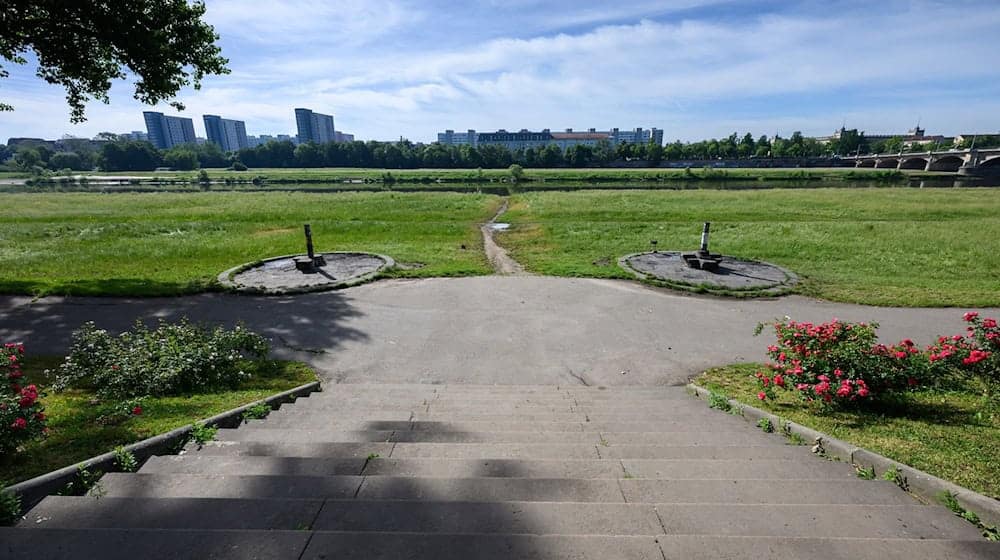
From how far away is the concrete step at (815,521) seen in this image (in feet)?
8.23

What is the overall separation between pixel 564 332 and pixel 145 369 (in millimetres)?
6529

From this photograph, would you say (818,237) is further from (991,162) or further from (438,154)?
(438,154)

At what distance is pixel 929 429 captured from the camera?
4367mm

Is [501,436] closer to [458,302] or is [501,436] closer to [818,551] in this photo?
[818,551]

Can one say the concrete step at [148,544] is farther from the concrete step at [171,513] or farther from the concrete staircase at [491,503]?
the concrete step at [171,513]

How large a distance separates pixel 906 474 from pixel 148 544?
16.4 ft

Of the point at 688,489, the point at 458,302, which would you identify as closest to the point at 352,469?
the point at 688,489

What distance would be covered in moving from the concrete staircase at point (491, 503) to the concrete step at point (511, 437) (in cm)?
2

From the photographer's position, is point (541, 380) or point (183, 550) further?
point (541, 380)

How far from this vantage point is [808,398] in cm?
532

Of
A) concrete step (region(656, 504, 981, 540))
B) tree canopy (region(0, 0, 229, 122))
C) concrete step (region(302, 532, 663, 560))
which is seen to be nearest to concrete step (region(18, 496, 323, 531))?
concrete step (region(302, 532, 663, 560))

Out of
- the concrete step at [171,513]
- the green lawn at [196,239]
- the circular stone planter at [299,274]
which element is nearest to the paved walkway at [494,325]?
the circular stone planter at [299,274]

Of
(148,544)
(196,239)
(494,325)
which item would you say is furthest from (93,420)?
(196,239)

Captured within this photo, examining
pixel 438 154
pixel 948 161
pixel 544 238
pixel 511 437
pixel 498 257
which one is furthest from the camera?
pixel 438 154
